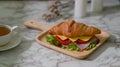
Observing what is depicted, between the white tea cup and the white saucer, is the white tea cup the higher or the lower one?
the higher one

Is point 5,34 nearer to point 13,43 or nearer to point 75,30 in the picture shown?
point 13,43

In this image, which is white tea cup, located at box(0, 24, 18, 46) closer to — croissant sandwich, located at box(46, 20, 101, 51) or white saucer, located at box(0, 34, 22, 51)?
white saucer, located at box(0, 34, 22, 51)

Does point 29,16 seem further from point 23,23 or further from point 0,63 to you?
point 0,63

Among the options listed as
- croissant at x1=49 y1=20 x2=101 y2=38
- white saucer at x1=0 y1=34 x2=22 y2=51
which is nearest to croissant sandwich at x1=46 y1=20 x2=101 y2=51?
croissant at x1=49 y1=20 x2=101 y2=38

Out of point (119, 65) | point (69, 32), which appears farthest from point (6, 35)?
point (119, 65)

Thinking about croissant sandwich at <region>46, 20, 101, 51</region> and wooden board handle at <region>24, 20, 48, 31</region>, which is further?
A: wooden board handle at <region>24, 20, 48, 31</region>

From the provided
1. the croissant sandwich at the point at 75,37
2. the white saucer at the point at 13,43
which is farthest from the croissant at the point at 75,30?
the white saucer at the point at 13,43

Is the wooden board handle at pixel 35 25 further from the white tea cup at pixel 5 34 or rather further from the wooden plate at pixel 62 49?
the white tea cup at pixel 5 34
